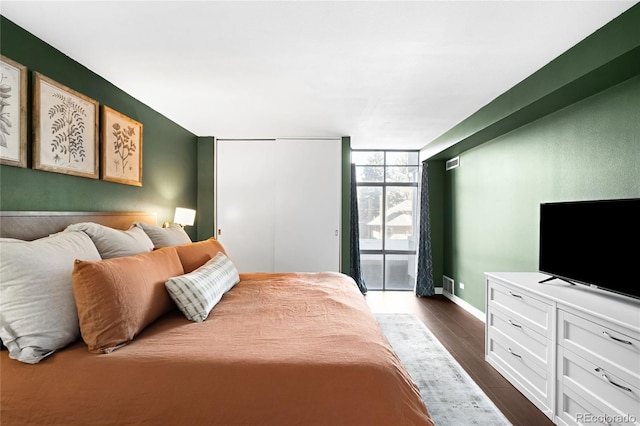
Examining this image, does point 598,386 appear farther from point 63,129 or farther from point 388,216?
point 388,216

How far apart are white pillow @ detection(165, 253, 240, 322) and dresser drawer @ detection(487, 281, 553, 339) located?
2.23 metres

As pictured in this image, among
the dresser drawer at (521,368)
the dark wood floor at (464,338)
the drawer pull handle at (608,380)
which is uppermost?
the drawer pull handle at (608,380)

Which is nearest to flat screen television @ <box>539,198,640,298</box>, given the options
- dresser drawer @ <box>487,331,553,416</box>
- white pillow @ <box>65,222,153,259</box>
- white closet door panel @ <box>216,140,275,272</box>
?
dresser drawer @ <box>487,331,553,416</box>

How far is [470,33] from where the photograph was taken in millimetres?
2006

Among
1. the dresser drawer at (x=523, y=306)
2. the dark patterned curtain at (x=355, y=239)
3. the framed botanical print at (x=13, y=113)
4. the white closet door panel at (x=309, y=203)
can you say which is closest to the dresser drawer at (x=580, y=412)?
the dresser drawer at (x=523, y=306)

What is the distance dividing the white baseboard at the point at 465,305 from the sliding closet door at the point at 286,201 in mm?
1936

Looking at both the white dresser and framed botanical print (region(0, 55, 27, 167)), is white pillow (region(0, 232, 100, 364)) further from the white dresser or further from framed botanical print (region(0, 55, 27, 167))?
the white dresser

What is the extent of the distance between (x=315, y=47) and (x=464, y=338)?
3255 millimetres

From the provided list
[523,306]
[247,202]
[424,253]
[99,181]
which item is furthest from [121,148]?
[424,253]

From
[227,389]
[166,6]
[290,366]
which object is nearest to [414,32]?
[166,6]

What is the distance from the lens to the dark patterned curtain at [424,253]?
5.41 m

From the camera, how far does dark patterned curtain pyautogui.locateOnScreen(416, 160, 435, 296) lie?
5414 millimetres

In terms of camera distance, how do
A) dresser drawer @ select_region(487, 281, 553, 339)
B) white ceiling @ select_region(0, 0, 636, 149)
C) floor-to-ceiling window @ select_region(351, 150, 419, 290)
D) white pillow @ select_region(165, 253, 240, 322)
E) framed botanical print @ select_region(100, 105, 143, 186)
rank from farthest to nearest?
floor-to-ceiling window @ select_region(351, 150, 419, 290), framed botanical print @ select_region(100, 105, 143, 186), dresser drawer @ select_region(487, 281, 553, 339), white pillow @ select_region(165, 253, 240, 322), white ceiling @ select_region(0, 0, 636, 149)

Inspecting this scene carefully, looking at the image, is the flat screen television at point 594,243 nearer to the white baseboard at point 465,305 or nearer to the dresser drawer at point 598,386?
the dresser drawer at point 598,386
